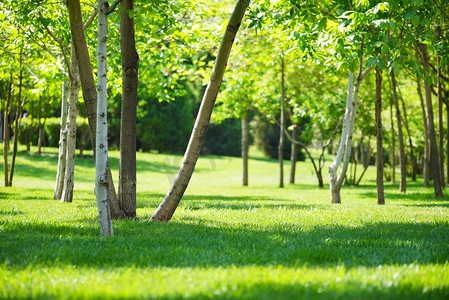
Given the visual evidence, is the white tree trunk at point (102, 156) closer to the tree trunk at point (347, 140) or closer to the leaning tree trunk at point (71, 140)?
the leaning tree trunk at point (71, 140)

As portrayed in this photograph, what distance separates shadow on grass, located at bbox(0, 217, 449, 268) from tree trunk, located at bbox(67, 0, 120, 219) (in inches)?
29.9

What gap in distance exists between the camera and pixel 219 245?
5250mm

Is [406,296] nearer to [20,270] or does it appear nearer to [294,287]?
[294,287]

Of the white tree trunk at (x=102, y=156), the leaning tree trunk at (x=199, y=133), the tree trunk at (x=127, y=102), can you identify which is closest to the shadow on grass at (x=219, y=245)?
the white tree trunk at (x=102, y=156)

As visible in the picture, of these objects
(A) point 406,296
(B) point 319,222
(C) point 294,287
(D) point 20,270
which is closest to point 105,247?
(D) point 20,270

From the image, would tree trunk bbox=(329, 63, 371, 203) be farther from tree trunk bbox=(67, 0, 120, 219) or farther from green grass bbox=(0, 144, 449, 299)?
tree trunk bbox=(67, 0, 120, 219)

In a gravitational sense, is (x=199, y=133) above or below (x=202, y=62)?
below

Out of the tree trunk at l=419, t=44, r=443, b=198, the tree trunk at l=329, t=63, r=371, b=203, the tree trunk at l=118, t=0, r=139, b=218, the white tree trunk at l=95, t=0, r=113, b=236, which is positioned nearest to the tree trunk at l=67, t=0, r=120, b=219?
the tree trunk at l=118, t=0, r=139, b=218

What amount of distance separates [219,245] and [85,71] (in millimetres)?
3805

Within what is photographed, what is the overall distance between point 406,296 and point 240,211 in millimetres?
5820

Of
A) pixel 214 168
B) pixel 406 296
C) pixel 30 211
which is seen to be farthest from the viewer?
pixel 214 168

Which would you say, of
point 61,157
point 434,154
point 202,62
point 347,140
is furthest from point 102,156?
point 434,154

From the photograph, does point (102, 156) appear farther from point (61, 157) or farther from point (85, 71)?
point (61, 157)

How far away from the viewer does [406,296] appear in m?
3.27
